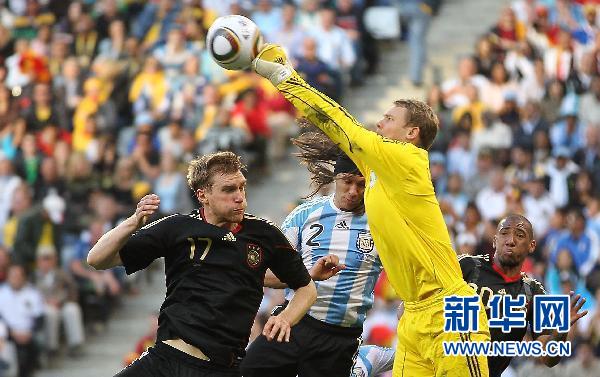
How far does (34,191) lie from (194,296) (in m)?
10.2

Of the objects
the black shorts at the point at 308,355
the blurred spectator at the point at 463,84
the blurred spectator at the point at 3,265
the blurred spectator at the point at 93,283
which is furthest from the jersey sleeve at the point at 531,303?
the blurred spectator at the point at 463,84

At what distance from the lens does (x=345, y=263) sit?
375 inches

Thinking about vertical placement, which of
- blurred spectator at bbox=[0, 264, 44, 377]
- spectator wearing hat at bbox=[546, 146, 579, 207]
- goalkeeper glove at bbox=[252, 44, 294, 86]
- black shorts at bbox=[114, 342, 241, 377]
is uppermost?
spectator wearing hat at bbox=[546, 146, 579, 207]

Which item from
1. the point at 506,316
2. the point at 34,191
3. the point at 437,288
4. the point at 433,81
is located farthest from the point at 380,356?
the point at 433,81

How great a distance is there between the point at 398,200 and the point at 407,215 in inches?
4.2

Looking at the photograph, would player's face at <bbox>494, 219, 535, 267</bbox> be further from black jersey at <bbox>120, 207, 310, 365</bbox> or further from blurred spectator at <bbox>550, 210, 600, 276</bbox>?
blurred spectator at <bbox>550, 210, 600, 276</bbox>

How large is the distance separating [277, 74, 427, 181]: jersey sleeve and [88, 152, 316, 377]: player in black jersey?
21.6 inches

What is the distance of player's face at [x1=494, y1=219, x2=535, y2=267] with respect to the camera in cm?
950

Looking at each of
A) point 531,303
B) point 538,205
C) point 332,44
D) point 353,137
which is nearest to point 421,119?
point 353,137

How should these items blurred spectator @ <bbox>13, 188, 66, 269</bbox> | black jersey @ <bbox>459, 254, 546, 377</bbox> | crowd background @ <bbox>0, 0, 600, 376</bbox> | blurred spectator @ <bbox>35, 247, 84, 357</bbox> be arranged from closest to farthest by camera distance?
black jersey @ <bbox>459, 254, 546, 377</bbox>
crowd background @ <bbox>0, 0, 600, 376</bbox>
blurred spectator @ <bbox>35, 247, 84, 357</bbox>
blurred spectator @ <bbox>13, 188, 66, 269</bbox>

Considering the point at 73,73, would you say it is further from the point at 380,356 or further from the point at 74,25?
the point at 380,356

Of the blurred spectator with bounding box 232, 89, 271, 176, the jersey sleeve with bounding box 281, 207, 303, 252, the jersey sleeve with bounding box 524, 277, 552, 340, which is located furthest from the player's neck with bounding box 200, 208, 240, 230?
the blurred spectator with bounding box 232, 89, 271, 176

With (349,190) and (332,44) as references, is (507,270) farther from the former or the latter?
(332,44)

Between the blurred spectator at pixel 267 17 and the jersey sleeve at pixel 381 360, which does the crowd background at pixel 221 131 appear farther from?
the jersey sleeve at pixel 381 360
